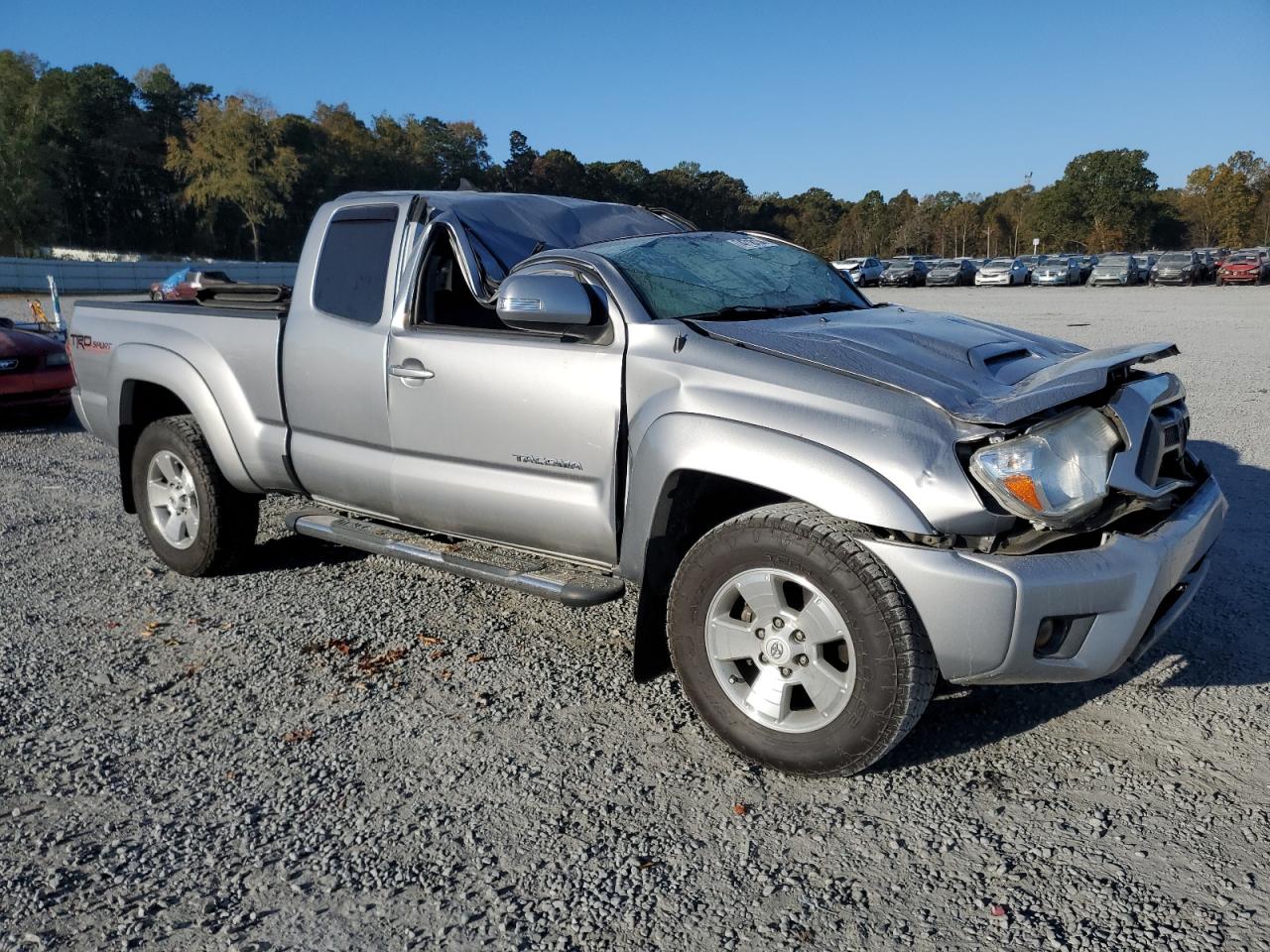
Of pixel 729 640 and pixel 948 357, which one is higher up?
pixel 948 357

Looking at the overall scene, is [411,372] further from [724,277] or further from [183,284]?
[183,284]

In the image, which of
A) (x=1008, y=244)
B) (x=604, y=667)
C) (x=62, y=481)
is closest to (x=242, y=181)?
(x=62, y=481)

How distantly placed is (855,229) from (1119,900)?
366ft

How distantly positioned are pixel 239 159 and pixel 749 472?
208 ft

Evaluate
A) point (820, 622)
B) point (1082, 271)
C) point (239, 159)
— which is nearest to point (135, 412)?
point (820, 622)

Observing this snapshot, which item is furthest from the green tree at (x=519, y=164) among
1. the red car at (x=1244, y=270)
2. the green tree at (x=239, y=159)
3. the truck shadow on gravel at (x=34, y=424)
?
the truck shadow on gravel at (x=34, y=424)

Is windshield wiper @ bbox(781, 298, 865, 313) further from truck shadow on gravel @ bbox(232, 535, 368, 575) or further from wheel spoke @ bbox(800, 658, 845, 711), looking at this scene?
truck shadow on gravel @ bbox(232, 535, 368, 575)

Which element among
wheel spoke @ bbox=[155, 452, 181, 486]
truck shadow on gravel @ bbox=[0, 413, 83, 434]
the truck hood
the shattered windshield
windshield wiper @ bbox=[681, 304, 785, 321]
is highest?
the shattered windshield

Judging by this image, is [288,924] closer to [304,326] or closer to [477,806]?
[477,806]

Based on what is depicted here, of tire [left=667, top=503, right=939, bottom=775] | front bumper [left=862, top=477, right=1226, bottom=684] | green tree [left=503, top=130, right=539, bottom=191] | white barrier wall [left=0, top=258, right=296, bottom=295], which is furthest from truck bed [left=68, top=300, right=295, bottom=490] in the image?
green tree [left=503, top=130, right=539, bottom=191]

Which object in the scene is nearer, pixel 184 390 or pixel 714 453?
pixel 714 453

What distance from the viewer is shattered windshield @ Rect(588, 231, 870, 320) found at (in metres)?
3.86

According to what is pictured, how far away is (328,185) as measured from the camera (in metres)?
72.8

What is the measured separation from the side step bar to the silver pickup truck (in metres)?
0.01
